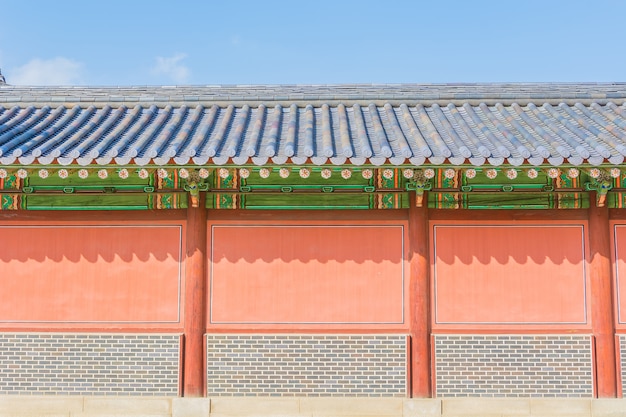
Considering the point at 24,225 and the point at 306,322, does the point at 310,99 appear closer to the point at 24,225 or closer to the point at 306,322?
the point at 306,322

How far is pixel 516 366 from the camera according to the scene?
254 inches

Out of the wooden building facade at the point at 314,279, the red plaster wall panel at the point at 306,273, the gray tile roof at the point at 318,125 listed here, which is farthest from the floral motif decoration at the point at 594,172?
the red plaster wall panel at the point at 306,273

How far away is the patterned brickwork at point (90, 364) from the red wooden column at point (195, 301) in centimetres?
17

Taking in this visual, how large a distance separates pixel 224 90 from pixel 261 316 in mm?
3862

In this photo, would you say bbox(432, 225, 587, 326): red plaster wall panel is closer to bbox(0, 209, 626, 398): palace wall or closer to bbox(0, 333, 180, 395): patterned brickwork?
bbox(0, 209, 626, 398): palace wall

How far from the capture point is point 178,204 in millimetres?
6625

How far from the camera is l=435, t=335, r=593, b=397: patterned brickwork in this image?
254 inches

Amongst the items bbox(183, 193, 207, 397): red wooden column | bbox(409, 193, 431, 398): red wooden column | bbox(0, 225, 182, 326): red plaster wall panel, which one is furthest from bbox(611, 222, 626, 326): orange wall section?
bbox(0, 225, 182, 326): red plaster wall panel

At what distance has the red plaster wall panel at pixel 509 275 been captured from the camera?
21.5 feet

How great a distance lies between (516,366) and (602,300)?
4.18ft

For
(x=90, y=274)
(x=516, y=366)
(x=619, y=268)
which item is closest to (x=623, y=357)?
(x=619, y=268)

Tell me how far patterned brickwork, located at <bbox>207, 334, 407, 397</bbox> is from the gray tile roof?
2.31 metres

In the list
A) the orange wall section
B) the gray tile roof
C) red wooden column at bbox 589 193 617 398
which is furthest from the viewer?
the orange wall section

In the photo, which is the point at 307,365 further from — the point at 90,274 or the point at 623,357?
the point at 623,357
